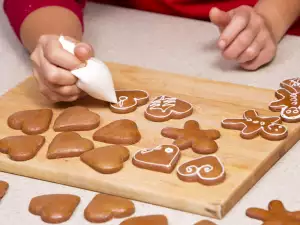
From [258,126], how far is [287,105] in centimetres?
8

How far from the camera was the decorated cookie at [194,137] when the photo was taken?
0.77 meters

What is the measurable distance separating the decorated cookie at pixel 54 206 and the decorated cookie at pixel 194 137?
0.51 ft

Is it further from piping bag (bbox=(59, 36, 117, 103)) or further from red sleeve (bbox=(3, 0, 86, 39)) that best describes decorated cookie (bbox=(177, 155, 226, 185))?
red sleeve (bbox=(3, 0, 86, 39))

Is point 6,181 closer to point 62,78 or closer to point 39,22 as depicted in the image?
point 62,78

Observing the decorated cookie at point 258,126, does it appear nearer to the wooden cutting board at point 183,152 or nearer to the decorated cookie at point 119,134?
the wooden cutting board at point 183,152

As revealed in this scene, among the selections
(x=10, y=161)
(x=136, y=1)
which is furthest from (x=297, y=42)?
(x=10, y=161)

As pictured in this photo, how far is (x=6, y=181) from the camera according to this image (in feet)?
2.53

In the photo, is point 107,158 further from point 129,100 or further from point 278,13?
point 278,13

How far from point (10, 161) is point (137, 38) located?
0.48 metres

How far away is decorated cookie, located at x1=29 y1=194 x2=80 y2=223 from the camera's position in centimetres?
68

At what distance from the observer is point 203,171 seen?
0.71 meters

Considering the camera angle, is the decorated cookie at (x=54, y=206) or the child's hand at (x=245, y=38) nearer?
the decorated cookie at (x=54, y=206)

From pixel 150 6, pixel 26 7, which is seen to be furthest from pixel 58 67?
pixel 150 6

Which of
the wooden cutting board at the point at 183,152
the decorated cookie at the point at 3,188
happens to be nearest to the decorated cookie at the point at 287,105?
the wooden cutting board at the point at 183,152
